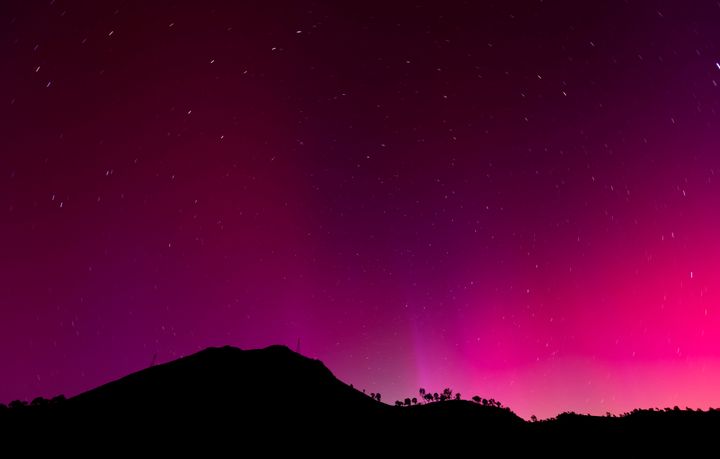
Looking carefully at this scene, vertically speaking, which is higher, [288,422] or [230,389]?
[230,389]

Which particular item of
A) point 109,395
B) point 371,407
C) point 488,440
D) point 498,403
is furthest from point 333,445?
point 498,403

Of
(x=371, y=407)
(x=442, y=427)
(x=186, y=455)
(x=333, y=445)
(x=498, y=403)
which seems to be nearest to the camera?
(x=186, y=455)

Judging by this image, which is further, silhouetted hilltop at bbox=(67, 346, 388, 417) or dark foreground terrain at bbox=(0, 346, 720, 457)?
silhouetted hilltop at bbox=(67, 346, 388, 417)

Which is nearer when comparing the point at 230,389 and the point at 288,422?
the point at 288,422

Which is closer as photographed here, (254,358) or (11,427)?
(11,427)

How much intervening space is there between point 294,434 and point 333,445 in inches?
102

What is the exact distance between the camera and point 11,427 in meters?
31.4

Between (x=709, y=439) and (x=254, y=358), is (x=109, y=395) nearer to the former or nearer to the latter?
(x=254, y=358)

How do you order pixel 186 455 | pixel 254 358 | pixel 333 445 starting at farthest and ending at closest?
pixel 254 358
pixel 333 445
pixel 186 455

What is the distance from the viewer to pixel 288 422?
31.1 metres

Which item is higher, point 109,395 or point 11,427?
point 11,427

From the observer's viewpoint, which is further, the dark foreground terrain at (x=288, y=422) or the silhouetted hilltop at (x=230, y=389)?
the silhouetted hilltop at (x=230, y=389)

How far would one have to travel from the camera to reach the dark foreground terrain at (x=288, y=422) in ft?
92.4

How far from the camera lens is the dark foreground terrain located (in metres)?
28.2
